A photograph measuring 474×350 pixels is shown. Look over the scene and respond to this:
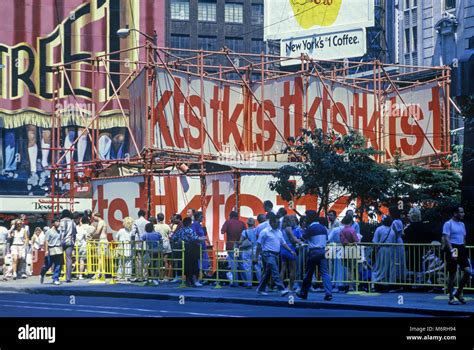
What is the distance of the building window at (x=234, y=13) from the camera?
96688 mm

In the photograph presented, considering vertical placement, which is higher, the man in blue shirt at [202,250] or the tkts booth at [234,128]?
the tkts booth at [234,128]

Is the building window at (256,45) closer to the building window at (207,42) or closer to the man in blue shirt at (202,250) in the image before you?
the building window at (207,42)

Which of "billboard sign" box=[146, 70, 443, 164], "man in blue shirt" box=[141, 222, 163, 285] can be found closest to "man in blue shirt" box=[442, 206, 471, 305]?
"man in blue shirt" box=[141, 222, 163, 285]

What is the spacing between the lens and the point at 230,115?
146ft

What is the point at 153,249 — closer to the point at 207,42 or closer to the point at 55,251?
the point at 55,251

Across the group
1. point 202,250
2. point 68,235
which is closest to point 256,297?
point 202,250

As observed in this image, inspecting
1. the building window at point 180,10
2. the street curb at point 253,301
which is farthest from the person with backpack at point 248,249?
the building window at point 180,10

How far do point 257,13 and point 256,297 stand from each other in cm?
7482

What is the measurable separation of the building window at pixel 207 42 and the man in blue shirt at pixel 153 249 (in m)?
67.0

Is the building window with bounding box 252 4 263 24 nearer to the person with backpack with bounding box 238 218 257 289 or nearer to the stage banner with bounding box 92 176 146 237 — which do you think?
the stage banner with bounding box 92 176 146 237

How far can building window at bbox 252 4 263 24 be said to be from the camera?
317 ft
